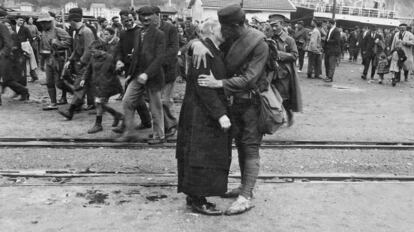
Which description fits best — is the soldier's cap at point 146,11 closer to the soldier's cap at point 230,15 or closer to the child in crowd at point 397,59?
the soldier's cap at point 230,15

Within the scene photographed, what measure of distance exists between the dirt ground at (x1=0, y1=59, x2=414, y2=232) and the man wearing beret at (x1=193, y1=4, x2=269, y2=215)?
0.37m

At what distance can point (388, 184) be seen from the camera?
5.83 m

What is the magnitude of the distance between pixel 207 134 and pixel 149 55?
2773mm

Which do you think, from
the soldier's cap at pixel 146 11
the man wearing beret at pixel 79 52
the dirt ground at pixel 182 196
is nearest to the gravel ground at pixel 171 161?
the dirt ground at pixel 182 196

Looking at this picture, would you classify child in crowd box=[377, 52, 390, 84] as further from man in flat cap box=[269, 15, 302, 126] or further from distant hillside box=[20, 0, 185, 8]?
distant hillside box=[20, 0, 185, 8]

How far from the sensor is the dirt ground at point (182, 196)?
4590mm

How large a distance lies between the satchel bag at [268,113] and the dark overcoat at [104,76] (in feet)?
12.0

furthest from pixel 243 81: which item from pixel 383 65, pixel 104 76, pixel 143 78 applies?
pixel 383 65

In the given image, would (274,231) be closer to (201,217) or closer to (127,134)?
(201,217)

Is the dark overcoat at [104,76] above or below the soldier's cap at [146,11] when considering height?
below

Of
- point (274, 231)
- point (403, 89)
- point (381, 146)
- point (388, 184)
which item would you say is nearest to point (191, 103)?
point (274, 231)

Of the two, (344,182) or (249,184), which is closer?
(249,184)

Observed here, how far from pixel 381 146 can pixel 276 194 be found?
2.98 m

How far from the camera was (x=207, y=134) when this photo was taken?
455 centimetres
